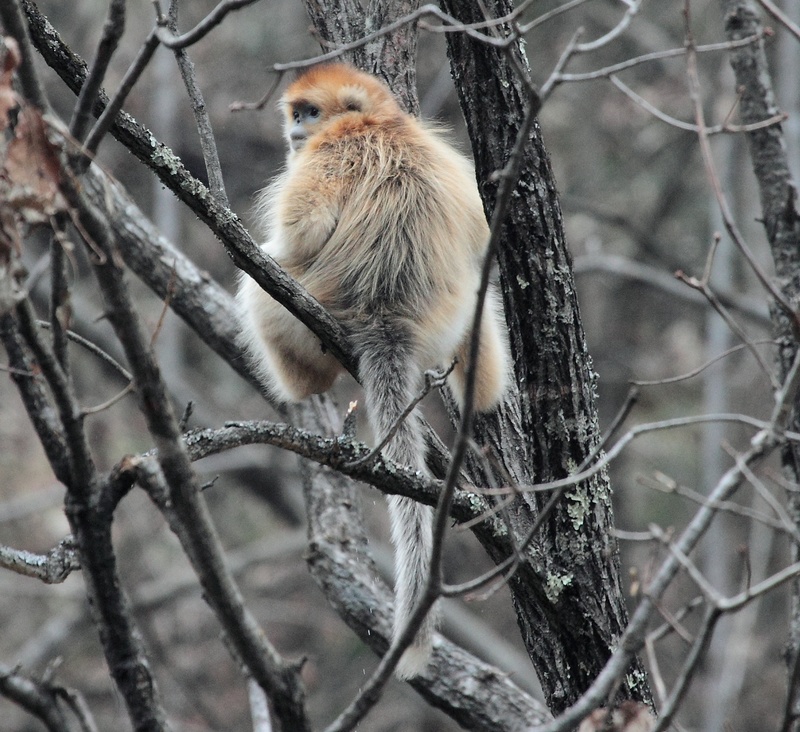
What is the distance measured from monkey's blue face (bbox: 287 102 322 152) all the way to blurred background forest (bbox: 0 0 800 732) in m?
3.44

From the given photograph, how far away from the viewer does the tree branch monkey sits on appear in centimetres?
389

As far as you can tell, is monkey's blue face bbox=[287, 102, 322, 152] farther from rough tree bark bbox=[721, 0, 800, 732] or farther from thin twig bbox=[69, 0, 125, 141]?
thin twig bbox=[69, 0, 125, 141]

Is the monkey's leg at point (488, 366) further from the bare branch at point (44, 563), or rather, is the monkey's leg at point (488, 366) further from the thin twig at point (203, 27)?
the thin twig at point (203, 27)

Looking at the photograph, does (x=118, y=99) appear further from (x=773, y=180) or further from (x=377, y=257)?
(x=773, y=180)

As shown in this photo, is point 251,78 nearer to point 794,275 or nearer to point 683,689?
point 794,275

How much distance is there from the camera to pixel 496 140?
9.86 feet

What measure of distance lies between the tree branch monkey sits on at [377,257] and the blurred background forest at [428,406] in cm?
358

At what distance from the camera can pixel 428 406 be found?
9828mm

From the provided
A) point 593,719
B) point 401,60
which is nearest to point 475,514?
point 593,719

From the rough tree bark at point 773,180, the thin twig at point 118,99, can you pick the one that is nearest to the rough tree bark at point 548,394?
the rough tree bark at point 773,180

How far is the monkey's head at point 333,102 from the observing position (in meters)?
4.34

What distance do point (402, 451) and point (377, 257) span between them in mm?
864

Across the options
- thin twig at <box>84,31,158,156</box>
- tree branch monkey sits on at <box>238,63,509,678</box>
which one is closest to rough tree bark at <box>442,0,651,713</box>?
tree branch monkey sits on at <box>238,63,509,678</box>

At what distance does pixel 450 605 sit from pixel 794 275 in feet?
18.3
